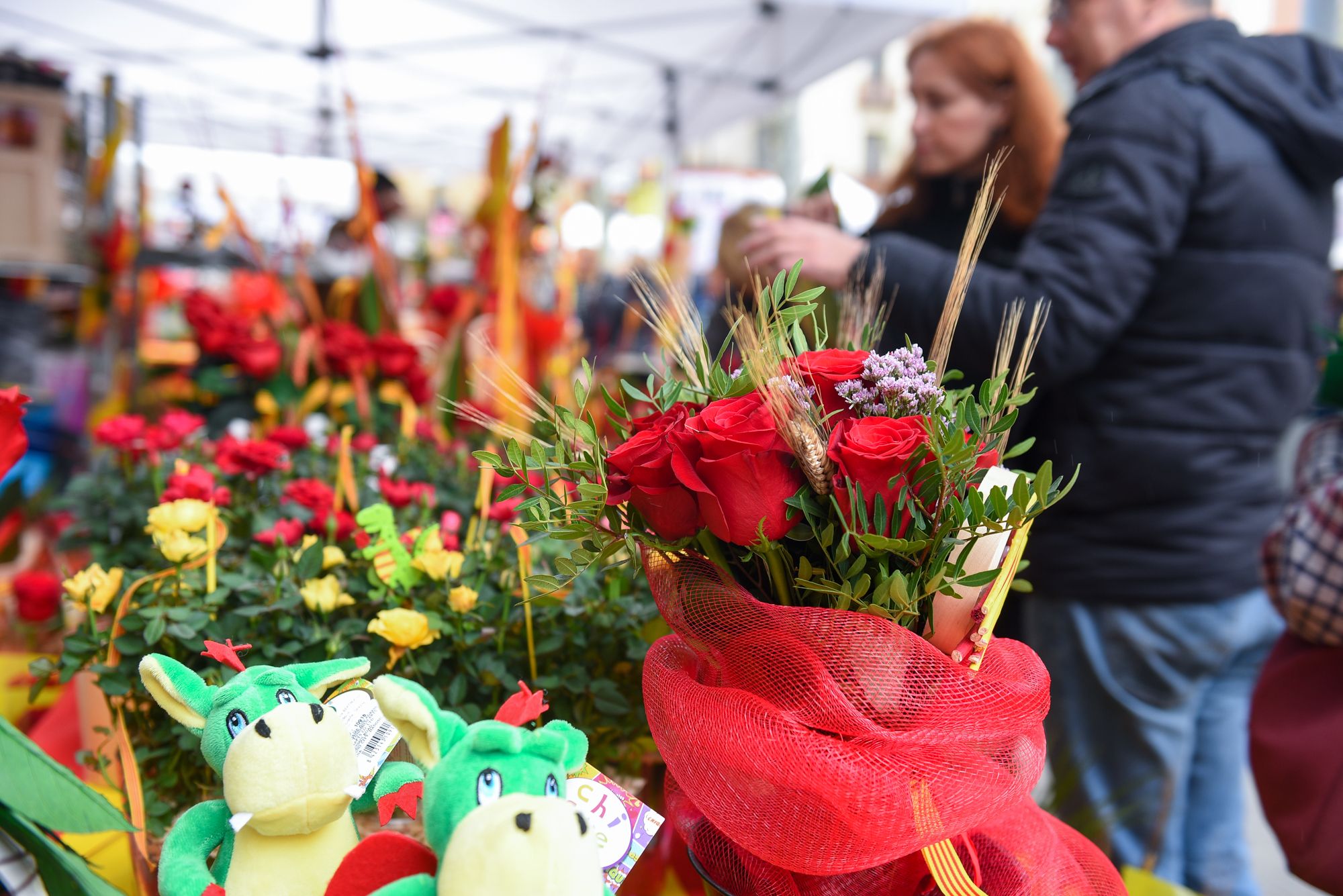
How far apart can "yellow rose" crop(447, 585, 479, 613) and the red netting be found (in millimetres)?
259


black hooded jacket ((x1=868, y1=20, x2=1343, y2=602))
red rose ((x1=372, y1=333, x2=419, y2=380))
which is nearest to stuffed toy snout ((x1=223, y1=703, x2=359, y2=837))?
black hooded jacket ((x1=868, y1=20, x2=1343, y2=602))

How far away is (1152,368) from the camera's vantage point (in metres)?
1.14

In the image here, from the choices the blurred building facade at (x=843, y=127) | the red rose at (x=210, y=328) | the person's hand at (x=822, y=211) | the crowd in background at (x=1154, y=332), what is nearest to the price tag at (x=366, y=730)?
the crowd in background at (x=1154, y=332)

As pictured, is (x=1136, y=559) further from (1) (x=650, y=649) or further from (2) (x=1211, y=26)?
(1) (x=650, y=649)

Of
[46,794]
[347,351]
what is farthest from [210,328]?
[46,794]

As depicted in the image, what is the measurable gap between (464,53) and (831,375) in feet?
13.8

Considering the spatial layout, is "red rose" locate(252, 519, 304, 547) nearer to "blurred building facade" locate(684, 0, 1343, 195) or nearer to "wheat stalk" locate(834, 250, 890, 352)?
"wheat stalk" locate(834, 250, 890, 352)

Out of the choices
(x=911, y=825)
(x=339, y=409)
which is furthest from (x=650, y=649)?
(x=339, y=409)

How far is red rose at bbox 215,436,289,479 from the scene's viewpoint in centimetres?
103

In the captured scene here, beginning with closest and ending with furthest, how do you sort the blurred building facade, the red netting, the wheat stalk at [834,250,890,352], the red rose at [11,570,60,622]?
the red netting → the wheat stalk at [834,250,890,352] → the red rose at [11,570,60,622] → the blurred building facade

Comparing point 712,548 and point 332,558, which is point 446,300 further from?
point 712,548

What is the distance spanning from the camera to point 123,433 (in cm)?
123

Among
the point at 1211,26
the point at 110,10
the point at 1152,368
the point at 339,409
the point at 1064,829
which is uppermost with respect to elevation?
the point at 110,10

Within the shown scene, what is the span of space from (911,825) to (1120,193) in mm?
803
